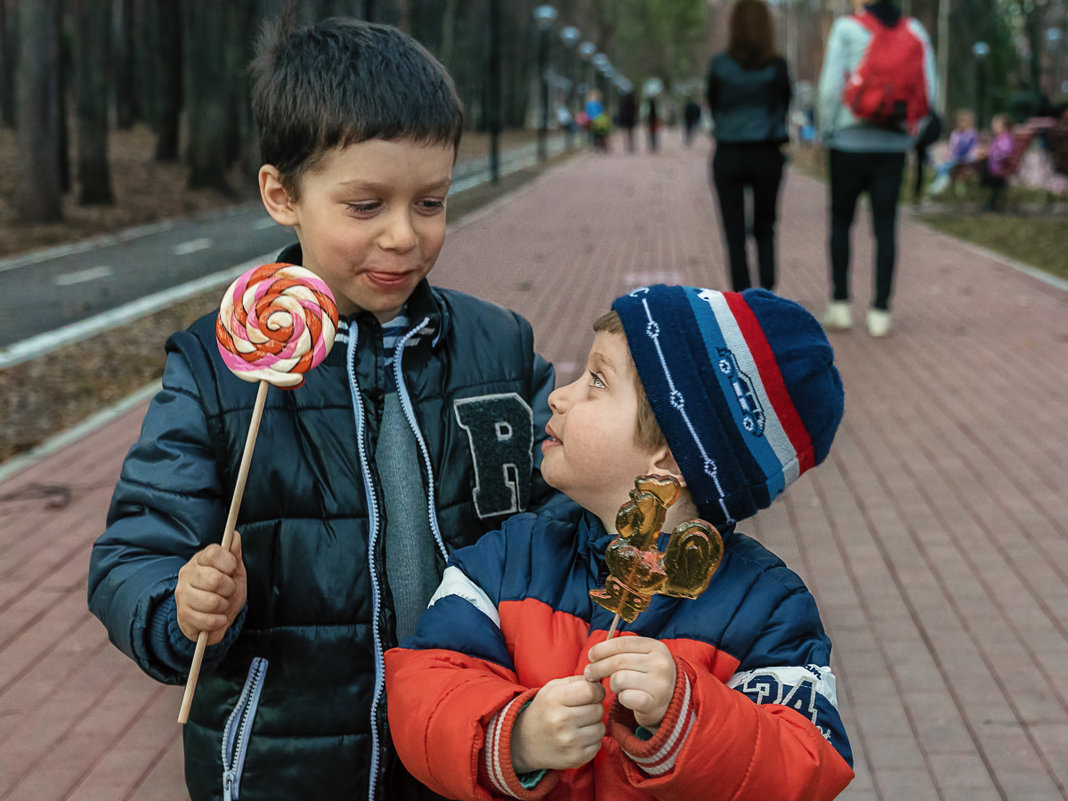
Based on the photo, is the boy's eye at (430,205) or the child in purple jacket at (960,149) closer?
the boy's eye at (430,205)

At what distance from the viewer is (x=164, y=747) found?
11.0ft

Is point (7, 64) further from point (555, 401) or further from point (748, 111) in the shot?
point (555, 401)

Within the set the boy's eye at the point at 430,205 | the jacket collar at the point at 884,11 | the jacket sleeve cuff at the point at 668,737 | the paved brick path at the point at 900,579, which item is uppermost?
the jacket collar at the point at 884,11

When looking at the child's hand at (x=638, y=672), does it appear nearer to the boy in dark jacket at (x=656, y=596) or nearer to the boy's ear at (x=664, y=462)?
the boy in dark jacket at (x=656, y=596)

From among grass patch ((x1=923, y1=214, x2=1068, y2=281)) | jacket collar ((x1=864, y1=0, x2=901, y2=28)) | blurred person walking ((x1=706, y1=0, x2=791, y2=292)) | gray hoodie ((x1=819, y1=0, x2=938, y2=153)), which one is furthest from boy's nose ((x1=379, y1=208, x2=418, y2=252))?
grass patch ((x1=923, y1=214, x2=1068, y2=281))

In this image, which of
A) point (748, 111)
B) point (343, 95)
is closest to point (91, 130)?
point (748, 111)

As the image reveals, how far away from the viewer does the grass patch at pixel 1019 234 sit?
12.5 meters

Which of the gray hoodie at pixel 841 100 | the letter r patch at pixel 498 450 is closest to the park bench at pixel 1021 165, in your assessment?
the gray hoodie at pixel 841 100

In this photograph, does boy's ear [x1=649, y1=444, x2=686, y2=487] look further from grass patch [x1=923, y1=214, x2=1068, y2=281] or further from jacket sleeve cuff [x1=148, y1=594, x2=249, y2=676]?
grass patch [x1=923, y1=214, x2=1068, y2=281]

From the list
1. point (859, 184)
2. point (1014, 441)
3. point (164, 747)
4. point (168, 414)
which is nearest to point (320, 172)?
point (168, 414)

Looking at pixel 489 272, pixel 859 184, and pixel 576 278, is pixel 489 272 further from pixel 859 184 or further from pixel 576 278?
pixel 859 184

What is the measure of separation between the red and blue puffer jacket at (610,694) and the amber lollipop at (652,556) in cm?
10

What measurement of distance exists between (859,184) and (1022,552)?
3860 millimetres

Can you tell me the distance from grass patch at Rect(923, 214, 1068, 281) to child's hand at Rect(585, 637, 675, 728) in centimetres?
1085
